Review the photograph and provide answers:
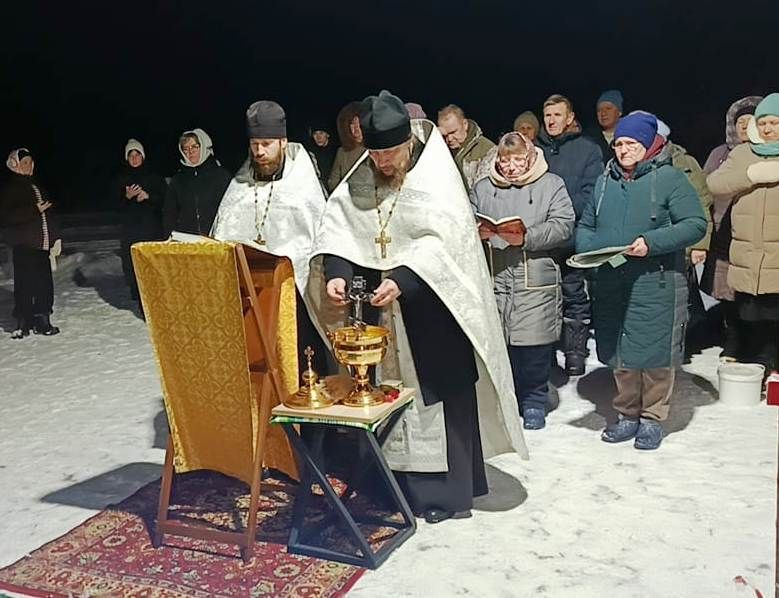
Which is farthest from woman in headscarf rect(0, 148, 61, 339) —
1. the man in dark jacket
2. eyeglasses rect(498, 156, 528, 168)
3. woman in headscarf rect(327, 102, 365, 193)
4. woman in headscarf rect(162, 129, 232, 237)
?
eyeglasses rect(498, 156, 528, 168)

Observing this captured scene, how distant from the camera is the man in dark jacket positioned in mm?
6051

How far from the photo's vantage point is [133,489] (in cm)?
469

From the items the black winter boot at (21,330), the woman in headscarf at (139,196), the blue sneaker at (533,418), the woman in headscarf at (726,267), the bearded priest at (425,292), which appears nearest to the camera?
the bearded priest at (425,292)

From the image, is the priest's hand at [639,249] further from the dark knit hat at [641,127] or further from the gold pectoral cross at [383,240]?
the gold pectoral cross at [383,240]

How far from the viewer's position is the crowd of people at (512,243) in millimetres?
3967

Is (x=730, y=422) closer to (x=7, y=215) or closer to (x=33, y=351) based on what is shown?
(x=33, y=351)

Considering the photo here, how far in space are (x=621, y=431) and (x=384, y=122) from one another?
2295mm

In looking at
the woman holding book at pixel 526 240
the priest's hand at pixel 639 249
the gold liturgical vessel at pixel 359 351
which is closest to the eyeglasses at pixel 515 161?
the woman holding book at pixel 526 240

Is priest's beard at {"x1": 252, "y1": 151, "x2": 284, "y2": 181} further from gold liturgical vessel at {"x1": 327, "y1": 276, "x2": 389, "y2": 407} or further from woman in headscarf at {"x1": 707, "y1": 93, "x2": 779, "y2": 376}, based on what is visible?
woman in headscarf at {"x1": 707, "y1": 93, "x2": 779, "y2": 376}

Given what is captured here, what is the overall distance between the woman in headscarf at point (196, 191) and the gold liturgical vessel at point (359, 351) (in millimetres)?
3760

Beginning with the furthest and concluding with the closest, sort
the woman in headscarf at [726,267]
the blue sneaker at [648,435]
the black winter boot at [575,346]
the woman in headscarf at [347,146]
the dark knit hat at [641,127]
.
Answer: the woman in headscarf at [347,146]
the black winter boot at [575,346]
the woman in headscarf at [726,267]
the blue sneaker at [648,435]
the dark knit hat at [641,127]

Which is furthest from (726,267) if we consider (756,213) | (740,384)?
(740,384)

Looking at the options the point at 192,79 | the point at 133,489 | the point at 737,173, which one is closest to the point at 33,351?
the point at 133,489

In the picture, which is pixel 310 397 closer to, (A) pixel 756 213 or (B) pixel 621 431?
(B) pixel 621 431
